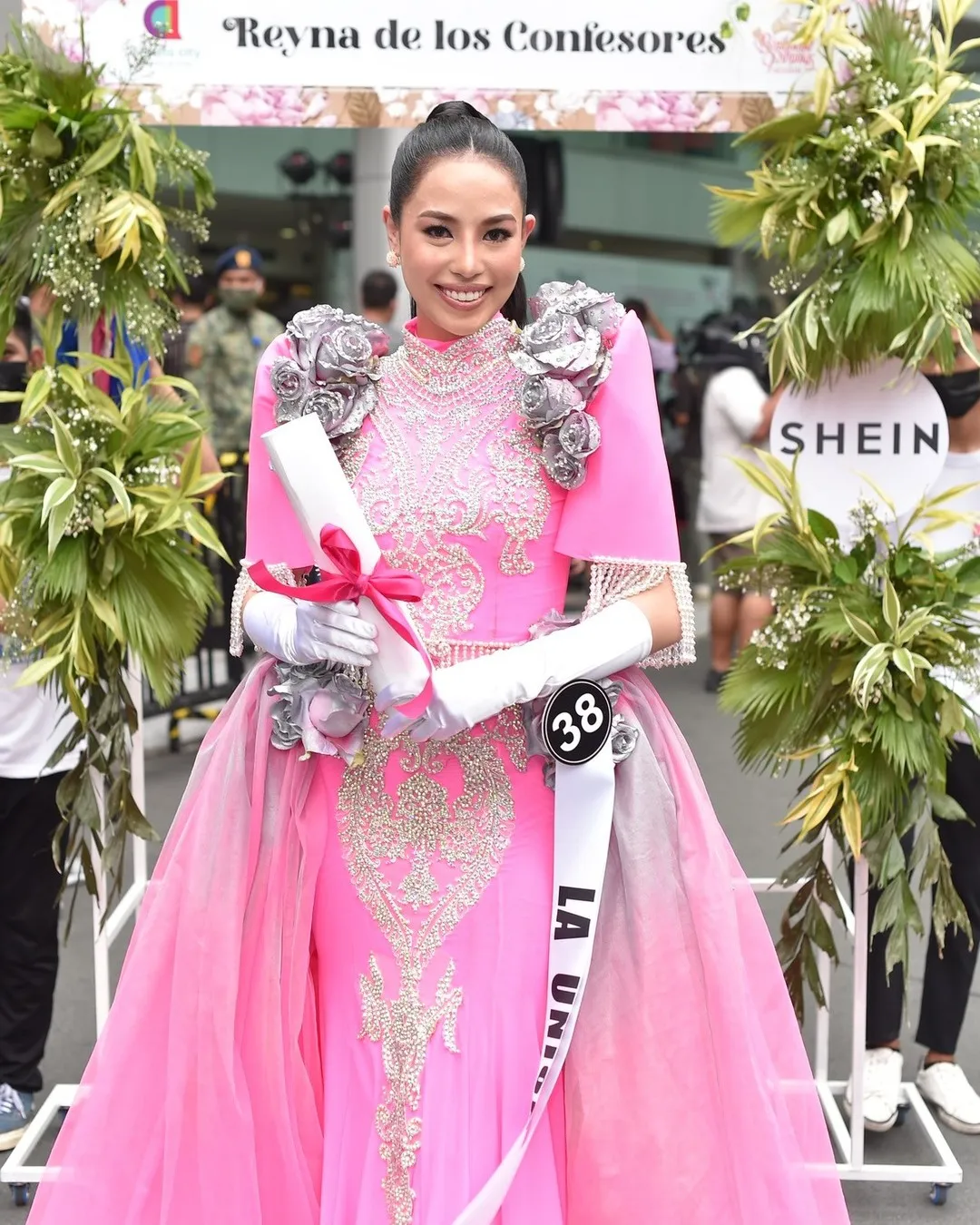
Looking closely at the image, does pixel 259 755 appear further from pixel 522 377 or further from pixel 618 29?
pixel 618 29

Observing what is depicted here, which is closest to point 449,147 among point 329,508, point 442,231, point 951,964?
point 442,231

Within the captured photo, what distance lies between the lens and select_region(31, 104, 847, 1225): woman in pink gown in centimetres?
214

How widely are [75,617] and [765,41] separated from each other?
185 cm

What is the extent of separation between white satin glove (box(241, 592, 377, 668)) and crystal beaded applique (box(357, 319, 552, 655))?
0.16m

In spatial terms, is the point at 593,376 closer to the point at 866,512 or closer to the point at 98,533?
the point at 866,512

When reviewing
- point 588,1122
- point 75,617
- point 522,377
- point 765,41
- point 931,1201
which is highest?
point 765,41

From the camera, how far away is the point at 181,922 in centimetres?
222

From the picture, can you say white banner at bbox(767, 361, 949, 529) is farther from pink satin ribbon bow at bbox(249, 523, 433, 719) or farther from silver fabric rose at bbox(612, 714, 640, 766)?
pink satin ribbon bow at bbox(249, 523, 433, 719)

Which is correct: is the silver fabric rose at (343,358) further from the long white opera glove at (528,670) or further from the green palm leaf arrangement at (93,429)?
the green palm leaf arrangement at (93,429)

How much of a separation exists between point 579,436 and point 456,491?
0.61 feet

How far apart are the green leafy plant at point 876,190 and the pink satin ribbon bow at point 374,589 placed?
4.98 ft

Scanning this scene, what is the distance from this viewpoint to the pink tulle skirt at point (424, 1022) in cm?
213

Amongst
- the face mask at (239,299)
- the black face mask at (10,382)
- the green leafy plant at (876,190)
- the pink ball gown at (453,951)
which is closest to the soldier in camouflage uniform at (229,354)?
the face mask at (239,299)

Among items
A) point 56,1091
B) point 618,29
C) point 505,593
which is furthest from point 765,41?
point 56,1091
